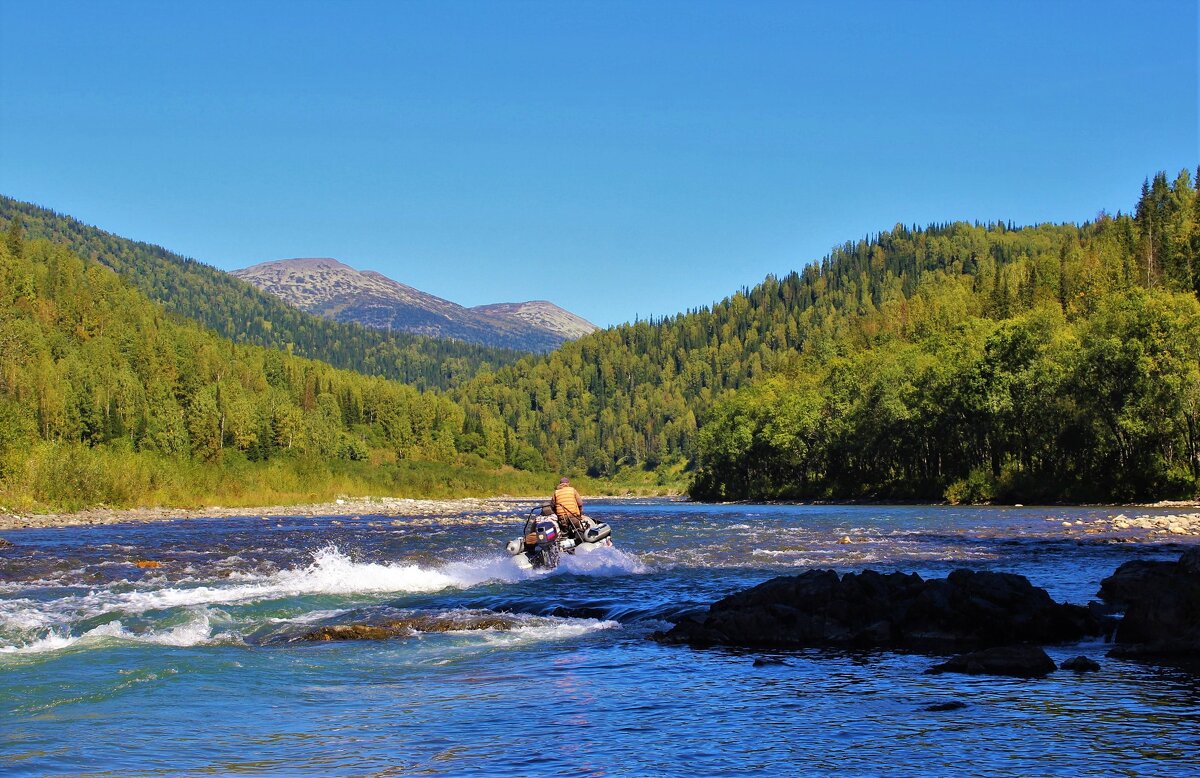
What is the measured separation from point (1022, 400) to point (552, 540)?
228 ft

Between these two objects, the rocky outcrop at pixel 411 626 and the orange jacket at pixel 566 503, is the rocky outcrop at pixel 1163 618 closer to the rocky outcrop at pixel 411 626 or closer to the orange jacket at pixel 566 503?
the rocky outcrop at pixel 411 626

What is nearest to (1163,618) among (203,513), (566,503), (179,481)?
(566,503)

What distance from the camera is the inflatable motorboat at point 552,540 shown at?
34.3 meters

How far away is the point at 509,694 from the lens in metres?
14.1

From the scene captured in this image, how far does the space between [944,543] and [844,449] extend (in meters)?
87.0

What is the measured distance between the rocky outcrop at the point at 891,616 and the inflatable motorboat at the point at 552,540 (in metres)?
15.3

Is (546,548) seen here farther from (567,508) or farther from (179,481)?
(179,481)

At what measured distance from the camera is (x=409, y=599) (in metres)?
26.2

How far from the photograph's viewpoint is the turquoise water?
413 inches

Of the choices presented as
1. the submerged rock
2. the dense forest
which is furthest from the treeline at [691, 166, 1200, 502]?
the submerged rock

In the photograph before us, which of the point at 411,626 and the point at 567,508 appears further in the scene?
the point at 567,508

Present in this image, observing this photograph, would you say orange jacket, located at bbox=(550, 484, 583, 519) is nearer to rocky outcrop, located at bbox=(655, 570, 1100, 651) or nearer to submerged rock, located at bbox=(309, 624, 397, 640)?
submerged rock, located at bbox=(309, 624, 397, 640)

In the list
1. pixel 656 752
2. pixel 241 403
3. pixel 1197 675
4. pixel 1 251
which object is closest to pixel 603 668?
pixel 656 752

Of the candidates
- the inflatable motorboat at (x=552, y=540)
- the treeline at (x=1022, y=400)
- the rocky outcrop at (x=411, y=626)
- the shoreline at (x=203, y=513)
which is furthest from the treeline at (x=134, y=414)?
the rocky outcrop at (x=411, y=626)
